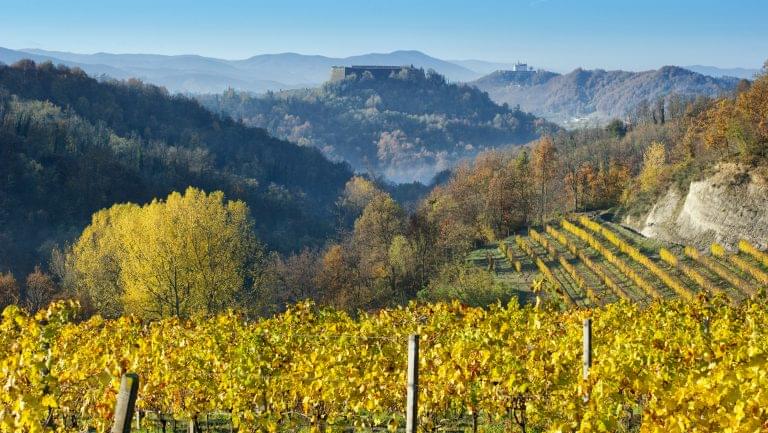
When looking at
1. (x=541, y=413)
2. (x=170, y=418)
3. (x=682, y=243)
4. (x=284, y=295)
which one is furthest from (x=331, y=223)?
(x=541, y=413)

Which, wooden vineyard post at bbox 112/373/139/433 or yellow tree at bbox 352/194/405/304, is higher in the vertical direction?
wooden vineyard post at bbox 112/373/139/433

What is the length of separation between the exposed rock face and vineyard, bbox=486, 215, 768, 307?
1.56 meters

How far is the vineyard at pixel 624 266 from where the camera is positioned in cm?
3678

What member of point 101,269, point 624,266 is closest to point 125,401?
point 101,269

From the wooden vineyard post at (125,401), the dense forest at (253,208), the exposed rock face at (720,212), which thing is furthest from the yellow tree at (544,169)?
the wooden vineyard post at (125,401)

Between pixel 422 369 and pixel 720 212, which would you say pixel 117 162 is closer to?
pixel 720 212

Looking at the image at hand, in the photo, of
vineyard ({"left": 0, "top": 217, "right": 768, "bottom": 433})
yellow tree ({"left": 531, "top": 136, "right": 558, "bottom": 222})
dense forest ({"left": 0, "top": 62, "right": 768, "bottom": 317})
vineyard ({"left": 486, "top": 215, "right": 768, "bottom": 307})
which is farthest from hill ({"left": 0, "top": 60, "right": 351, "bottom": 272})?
vineyard ({"left": 0, "top": 217, "right": 768, "bottom": 433})

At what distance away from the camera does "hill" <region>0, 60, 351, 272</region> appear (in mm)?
83062

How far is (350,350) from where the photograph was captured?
10.4m

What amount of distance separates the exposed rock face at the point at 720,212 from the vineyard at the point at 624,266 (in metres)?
1.56

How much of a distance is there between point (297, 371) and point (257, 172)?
13696 cm

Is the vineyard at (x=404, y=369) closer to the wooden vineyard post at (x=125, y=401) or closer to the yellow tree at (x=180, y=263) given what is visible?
the wooden vineyard post at (x=125, y=401)

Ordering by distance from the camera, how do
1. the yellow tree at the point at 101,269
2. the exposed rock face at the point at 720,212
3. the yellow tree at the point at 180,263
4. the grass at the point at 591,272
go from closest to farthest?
1. the yellow tree at the point at 180,263
2. the grass at the point at 591,272
3. the yellow tree at the point at 101,269
4. the exposed rock face at the point at 720,212

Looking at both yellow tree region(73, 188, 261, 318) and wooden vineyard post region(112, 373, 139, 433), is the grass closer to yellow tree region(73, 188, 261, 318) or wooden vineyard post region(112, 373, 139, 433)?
yellow tree region(73, 188, 261, 318)
